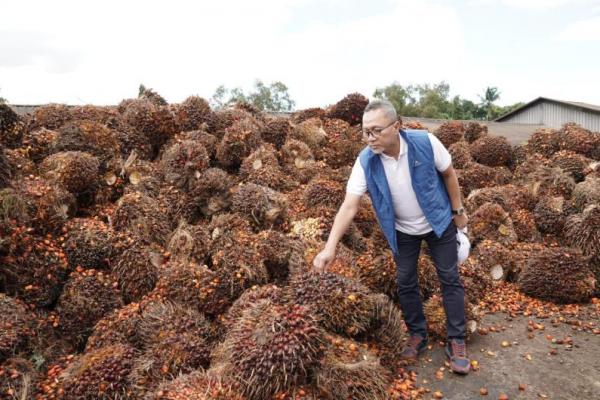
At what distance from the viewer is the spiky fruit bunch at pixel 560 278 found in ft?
17.9

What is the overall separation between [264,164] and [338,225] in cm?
360

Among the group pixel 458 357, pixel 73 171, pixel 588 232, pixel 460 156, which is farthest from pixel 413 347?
pixel 460 156

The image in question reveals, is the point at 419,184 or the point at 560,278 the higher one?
the point at 419,184

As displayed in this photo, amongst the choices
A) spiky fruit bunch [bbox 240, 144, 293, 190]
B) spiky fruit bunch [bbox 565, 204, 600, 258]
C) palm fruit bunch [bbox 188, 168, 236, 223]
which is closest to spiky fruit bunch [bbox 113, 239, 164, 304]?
palm fruit bunch [bbox 188, 168, 236, 223]

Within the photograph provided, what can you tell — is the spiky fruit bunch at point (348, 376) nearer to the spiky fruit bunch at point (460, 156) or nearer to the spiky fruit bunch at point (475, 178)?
the spiky fruit bunch at point (475, 178)

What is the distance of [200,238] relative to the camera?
207 inches

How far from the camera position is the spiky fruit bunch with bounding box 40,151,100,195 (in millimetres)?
5859

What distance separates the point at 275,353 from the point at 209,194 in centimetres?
346

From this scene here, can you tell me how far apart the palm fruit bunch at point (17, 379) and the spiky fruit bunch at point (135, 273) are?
1129 millimetres

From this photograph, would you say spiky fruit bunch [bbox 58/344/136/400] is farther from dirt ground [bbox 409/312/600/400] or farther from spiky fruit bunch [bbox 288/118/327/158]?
spiky fruit bunch [bbox 288/118/327/158]

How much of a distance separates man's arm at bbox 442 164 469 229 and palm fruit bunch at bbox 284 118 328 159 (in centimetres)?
476

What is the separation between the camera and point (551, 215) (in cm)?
724

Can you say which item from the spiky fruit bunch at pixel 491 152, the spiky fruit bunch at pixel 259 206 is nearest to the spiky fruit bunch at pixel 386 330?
the spiky fruit bunch at pixel 259 206

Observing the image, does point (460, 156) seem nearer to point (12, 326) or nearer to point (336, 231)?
point (336, 231)
